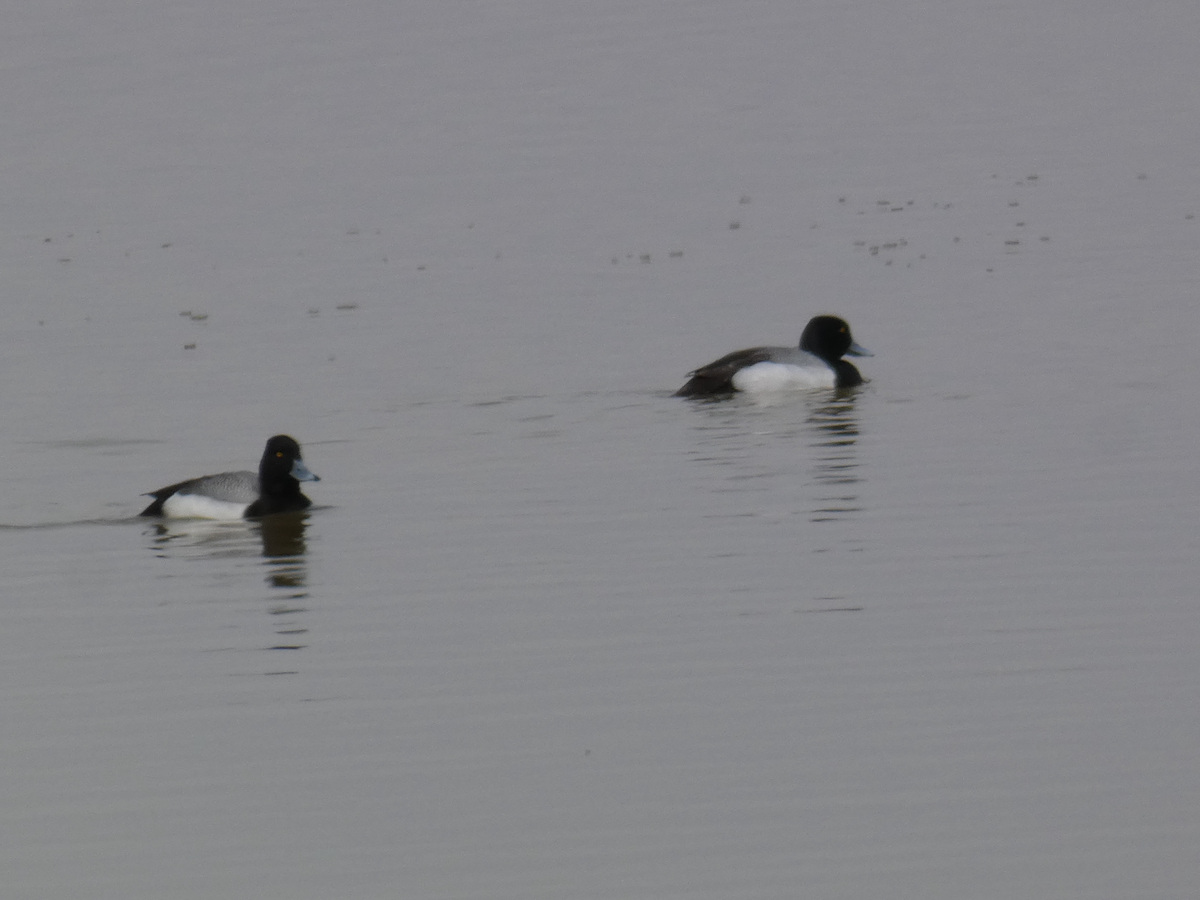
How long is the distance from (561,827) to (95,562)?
6.51 metres

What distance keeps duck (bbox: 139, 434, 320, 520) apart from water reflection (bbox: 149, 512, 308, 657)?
3.6 inches

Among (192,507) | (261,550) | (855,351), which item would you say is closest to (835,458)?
(261,550)

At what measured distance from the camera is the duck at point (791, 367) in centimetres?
2036

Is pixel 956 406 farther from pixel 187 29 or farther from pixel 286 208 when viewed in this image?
pixel 187 29

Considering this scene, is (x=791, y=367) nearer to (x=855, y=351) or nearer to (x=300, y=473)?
(x=855, y=351)

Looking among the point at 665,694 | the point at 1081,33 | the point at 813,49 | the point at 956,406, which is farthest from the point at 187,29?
the point at 665,694

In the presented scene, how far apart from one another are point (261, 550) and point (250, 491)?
1427 mm

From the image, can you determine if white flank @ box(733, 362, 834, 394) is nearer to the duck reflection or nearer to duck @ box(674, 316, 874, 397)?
duck @ box(674, 316, 874, 397)

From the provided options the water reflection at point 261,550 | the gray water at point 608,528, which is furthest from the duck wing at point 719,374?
the water reflection at point 261,550

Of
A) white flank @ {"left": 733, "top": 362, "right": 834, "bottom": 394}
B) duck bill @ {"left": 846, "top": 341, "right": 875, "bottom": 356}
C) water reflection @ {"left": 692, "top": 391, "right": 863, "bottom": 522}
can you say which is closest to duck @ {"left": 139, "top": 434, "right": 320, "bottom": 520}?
water reflection @ {"left": 692, "top": 391, "right": 863, "bottom": 522}

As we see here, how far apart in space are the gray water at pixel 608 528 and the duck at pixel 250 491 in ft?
0.70

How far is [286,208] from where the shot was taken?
3562 cm

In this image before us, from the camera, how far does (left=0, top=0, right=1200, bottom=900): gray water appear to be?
8.59 metres

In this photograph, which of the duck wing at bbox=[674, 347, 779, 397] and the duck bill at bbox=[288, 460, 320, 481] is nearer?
the duck bill at bbox=[288, 460, 320, 481]
